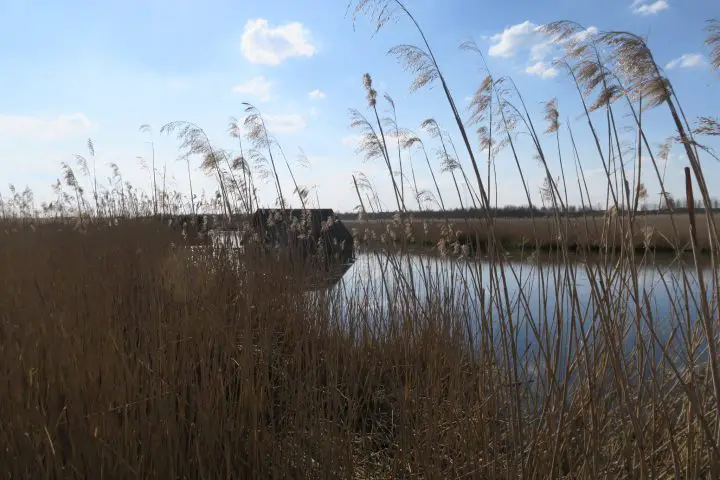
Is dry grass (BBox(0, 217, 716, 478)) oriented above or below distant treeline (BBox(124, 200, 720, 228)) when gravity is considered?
below

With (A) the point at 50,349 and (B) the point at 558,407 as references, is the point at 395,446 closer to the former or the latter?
(B) the point at 558,407

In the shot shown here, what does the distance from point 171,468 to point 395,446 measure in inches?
30.5

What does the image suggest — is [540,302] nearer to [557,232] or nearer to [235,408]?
[557,232]

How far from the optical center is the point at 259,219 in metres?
3.42

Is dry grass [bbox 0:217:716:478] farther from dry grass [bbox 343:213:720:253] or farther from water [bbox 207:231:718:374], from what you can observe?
dry grass [bbox 343:213:720:253]

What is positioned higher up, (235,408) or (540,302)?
(540,302)

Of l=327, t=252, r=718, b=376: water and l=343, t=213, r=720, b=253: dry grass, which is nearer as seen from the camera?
l=327, t=252, r=718, b=376: water

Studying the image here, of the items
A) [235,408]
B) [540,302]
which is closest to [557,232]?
[540,302]

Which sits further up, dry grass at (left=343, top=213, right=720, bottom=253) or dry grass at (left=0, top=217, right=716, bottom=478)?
dry grass at (left=343, top=213, right=720, bottom=253)

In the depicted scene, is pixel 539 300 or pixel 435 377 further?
pixel 435 377

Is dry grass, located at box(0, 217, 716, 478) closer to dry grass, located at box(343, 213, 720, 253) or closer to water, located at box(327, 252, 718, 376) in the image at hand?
water, located at box(327, 252, 718, 376)

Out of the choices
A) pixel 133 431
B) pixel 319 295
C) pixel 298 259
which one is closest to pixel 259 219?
pixel 298 259

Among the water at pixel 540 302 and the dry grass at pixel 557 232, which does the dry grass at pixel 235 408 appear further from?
the dry grass at pixel 557 232

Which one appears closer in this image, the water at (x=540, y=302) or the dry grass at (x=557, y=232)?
the water at (x=540, y=302)
